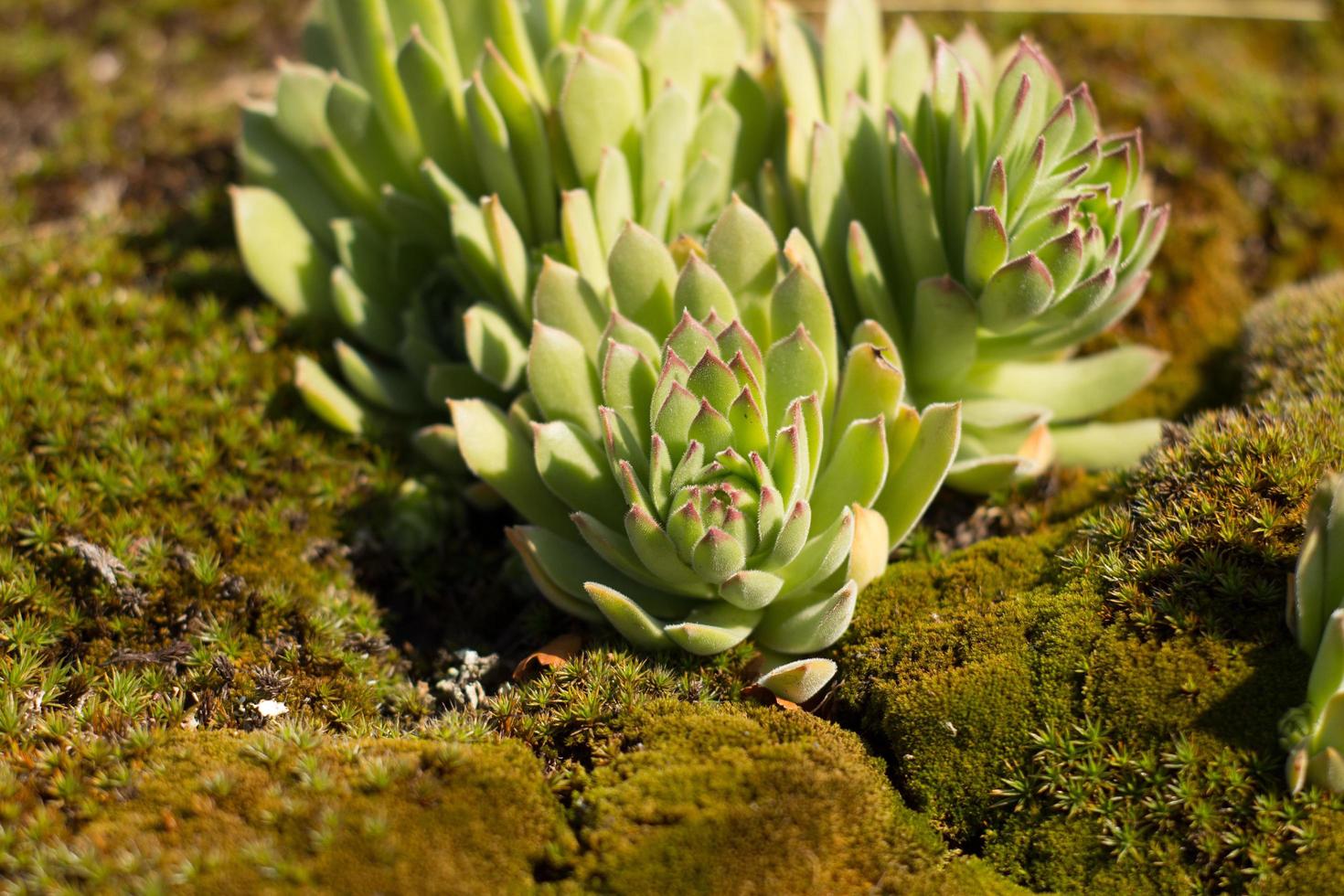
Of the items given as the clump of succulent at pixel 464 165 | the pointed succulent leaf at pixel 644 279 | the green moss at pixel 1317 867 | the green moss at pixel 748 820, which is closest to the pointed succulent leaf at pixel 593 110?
the clump of succulent at pixel 464 165

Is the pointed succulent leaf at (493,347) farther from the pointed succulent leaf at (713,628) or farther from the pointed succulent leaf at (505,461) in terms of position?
the pointed succulent leaf at (713,628)

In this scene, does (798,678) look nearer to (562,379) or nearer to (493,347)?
(562,379)

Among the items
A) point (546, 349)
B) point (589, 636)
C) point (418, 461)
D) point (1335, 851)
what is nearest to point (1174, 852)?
point (1335, 851)

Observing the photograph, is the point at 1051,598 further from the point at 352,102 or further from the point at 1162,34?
the point at 1162,34

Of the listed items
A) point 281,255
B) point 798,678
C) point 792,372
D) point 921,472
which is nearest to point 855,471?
point 921,472

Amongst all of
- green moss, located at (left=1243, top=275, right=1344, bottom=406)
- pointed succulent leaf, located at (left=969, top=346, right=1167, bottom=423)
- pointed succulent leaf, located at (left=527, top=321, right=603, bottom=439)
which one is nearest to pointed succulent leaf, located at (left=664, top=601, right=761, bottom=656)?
pointed succulent leaf, located at (left=527, top=321, right=603, bottom=439)

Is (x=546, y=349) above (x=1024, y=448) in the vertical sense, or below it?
above
